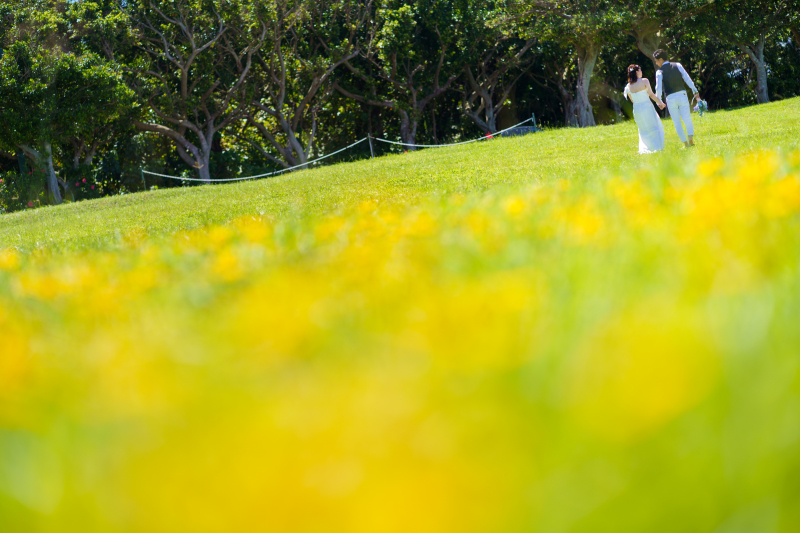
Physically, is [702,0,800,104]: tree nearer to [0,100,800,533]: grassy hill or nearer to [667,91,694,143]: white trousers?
[667,91,694,143]: white trousers

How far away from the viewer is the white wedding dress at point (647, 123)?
11430mm

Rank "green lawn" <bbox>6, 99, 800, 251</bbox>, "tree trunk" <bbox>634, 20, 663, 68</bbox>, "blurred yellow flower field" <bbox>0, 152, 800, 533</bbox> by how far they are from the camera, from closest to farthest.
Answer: "blurred yellow flower field" <bbox>0, 152, 800, 533</bbox> → "green lawn" <bbox>6, 99, 800, 251</bbox> → "tree trunk" <bbox>634, 20, 663, 68</bbox>

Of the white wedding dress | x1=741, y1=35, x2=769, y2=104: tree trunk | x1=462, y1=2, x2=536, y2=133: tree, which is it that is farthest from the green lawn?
x1=462, y1=2, x2=536, y2=133: tree

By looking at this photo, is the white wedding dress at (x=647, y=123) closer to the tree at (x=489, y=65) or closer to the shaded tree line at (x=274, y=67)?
the shaded tree line at (x=274, y=67)

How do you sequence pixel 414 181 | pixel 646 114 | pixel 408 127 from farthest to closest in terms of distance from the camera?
pixel 408 127 < pixel 646 114 < pixel 414 181

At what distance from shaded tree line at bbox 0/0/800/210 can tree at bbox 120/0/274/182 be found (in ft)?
0.25

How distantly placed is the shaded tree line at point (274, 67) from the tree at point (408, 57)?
0.30ft

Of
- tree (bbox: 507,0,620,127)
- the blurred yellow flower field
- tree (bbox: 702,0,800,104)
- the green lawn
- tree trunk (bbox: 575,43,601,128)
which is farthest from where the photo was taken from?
tree (bbox: 702,0,800,104)

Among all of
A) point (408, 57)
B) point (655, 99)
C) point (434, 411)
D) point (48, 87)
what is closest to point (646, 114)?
point (655, 99)

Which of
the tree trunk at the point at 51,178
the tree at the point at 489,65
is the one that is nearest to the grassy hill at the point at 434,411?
the tree trunk at the point at 51,178

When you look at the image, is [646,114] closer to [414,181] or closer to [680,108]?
[680,108]

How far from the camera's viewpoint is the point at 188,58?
25.8 metres

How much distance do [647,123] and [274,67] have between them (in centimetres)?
2212

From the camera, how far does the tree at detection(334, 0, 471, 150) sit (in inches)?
1151
